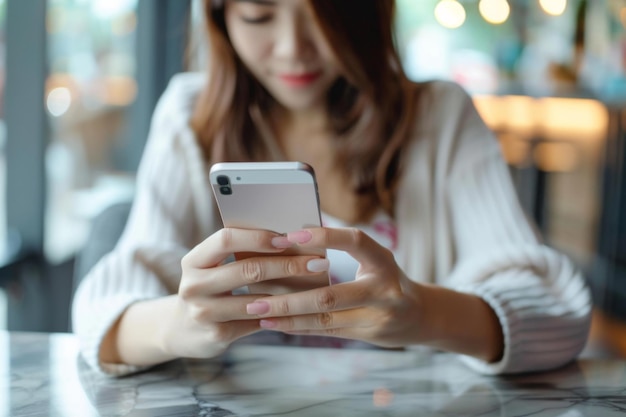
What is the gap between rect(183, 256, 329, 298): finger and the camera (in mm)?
715

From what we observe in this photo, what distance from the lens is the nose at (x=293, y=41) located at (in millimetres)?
1100

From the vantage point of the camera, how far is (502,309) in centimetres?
91

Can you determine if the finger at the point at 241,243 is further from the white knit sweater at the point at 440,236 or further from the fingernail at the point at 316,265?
the white knit sweater at the point at 440,236

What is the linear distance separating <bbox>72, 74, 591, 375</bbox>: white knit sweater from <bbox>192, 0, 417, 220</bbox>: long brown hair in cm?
3

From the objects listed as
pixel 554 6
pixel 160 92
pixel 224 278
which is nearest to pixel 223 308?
pixel 224 278

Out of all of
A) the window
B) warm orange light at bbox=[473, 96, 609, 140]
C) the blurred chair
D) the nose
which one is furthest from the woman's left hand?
warm orange light at bbox=[473, 96, 609, 140]

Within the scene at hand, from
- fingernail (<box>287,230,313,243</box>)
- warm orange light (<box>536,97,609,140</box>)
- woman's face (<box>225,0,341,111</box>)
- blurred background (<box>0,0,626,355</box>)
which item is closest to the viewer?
fingernail (<box>287,230,313,243</box>)

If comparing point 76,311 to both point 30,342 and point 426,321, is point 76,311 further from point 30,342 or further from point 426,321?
point 426,321

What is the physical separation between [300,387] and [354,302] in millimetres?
140

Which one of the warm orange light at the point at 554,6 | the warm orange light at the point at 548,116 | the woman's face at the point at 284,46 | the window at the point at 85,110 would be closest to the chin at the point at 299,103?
the woman's face at the point at 284,46

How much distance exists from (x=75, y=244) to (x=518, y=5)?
2.55m

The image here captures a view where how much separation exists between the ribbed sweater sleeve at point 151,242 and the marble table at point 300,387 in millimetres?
51

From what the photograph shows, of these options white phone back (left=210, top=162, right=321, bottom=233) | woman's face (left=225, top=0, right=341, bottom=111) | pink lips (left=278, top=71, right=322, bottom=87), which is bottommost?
white phone back (left=210, top=162, right=321, bottom=233)

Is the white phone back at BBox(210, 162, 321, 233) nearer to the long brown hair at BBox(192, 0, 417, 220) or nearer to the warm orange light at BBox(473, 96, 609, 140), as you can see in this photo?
the long brown hair at BBox(192, 0, 417, 220)
